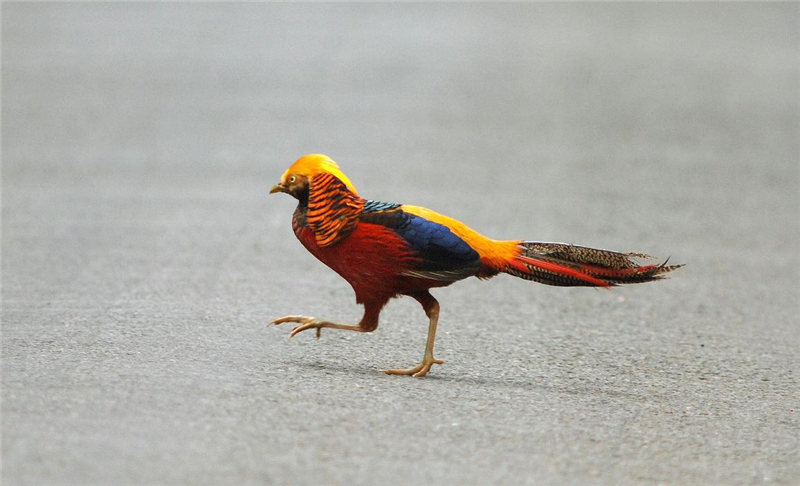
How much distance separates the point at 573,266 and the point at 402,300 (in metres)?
2.09

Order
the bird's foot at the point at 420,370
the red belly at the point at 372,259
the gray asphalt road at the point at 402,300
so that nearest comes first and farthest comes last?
the gray asphalt road at the point at 402,300 < the red belly at the point at 372,259 < the bird's foot at the point at 420,370

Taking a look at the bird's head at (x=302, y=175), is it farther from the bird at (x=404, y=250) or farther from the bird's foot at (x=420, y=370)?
the bird's foot at (x=420, y=370)

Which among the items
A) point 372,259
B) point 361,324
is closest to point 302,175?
point 372,259

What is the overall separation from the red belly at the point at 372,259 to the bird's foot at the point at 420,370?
345 millimetres

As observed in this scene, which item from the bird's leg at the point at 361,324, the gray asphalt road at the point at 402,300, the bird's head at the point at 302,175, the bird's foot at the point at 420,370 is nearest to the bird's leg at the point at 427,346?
the bird's foot at the point at 420,370

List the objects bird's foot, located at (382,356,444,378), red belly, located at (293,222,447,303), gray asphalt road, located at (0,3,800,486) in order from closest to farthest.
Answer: gray asphalt road, located at (0,3,800,486) < red belly, located at (293,222,447,303) < bird's foot, located at (382,356,444,378)

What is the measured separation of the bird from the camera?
5422 millimetres

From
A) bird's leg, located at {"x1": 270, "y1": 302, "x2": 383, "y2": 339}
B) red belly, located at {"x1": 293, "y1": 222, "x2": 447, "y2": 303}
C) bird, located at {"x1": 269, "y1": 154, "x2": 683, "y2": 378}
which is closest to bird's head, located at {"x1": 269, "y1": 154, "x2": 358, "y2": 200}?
bird, located at {"x1": 269, "y1": 154, "x2": 683, "y2": 378}

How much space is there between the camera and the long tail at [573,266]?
18.0 ft

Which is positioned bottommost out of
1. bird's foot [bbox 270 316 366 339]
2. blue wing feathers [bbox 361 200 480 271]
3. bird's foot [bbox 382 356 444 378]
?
bird's foot [bbox 382 356 444 378]

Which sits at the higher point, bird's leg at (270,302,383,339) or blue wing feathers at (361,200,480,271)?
blue wing feathers at (361,200,480,271)

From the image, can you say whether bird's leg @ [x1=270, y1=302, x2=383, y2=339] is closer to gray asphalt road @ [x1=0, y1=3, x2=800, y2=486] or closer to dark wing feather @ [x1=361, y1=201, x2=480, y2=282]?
gray asphalt road @ [x1=0, y1=3, x2=800, y2=486]

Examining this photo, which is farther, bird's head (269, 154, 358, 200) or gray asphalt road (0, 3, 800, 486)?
bird's head (269, 154, 358, 200)

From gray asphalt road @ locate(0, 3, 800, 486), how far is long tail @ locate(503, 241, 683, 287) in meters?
0.54
